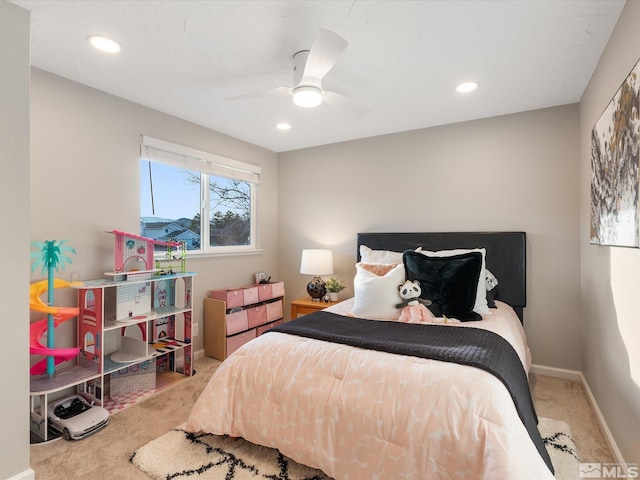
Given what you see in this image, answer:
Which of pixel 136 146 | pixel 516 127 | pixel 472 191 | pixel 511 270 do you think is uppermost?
pixel 516 127

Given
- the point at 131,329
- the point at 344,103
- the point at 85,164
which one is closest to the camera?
the point at 344,103

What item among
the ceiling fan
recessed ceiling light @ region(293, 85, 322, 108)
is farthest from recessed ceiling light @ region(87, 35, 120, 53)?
recessed ceiling light @ region(293, 85, 322, 108)

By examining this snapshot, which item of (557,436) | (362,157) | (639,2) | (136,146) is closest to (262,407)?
(557,436)

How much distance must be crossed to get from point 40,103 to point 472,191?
3608 mm

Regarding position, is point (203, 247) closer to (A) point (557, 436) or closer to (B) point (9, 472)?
(B) point (9, 472)

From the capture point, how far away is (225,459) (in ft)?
6.14

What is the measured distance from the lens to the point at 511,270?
307 centimetres

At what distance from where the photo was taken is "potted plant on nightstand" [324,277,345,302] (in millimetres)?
3789

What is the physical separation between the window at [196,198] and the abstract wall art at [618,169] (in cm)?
325

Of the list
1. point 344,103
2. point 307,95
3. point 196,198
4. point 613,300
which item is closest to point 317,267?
point 196,198

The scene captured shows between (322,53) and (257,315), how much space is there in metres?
2.80

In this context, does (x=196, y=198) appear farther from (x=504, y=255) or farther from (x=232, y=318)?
(x=504, y=255)

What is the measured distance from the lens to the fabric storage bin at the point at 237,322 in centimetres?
343

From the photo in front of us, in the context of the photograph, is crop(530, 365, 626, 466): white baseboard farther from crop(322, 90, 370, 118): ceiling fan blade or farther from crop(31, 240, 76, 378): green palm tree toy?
crop(31, 240, 76, 378): green palm tree toy
